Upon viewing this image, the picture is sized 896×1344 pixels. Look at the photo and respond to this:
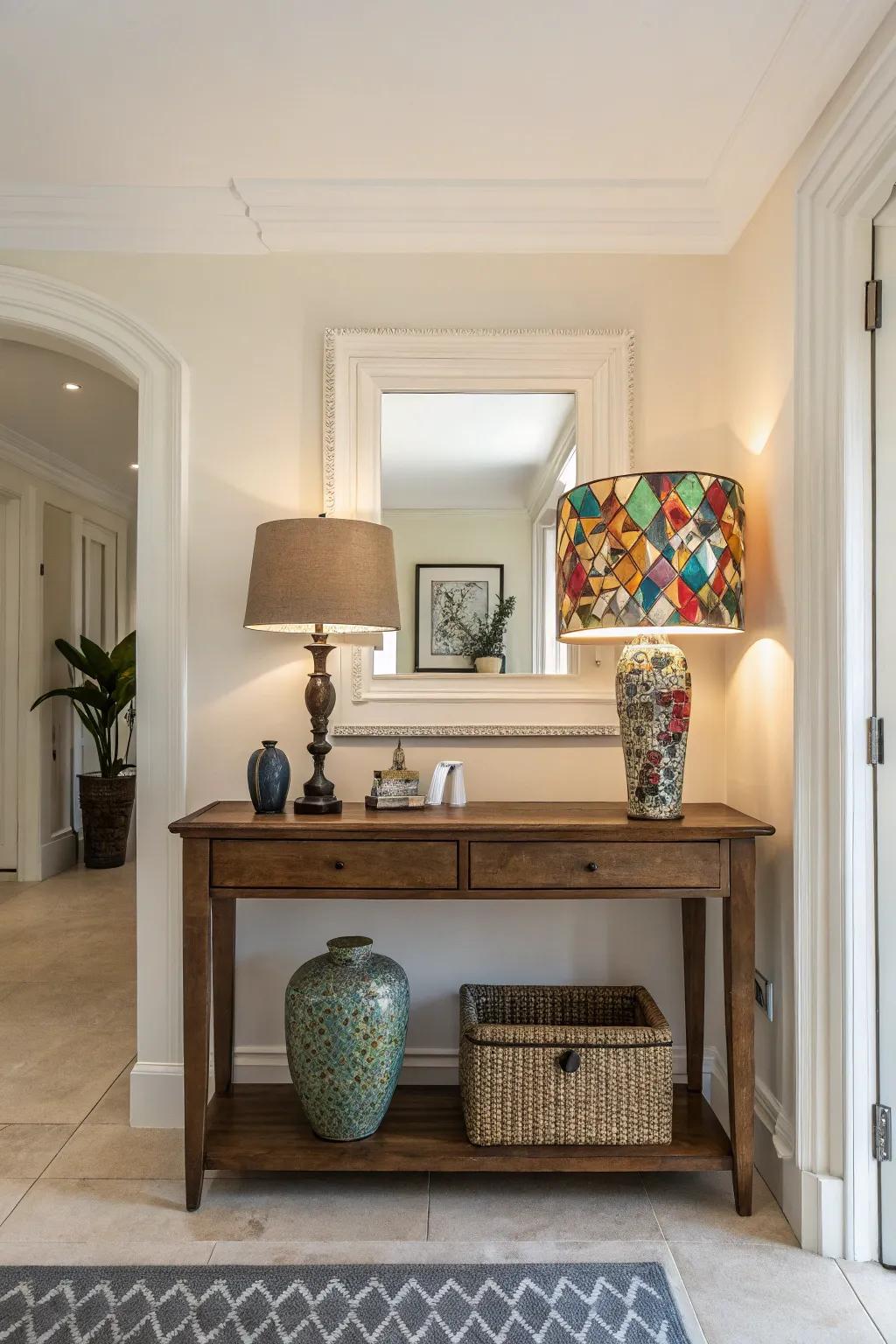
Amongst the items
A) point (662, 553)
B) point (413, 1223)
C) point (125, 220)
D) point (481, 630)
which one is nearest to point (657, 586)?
point (662, 553)

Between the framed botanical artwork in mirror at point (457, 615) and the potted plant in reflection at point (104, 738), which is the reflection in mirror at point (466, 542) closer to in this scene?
→ the framed botanical artwork in mirror at point (457, 615)

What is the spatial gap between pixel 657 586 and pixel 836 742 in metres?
0.51

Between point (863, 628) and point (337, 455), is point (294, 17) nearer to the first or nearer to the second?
point (337, 455)

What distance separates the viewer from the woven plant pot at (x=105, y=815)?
5613 mm

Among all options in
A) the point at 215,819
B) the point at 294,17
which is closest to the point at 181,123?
the point at 294,17

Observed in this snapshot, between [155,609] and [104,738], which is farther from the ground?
[155,609]

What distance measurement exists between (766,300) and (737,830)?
1.31 meters

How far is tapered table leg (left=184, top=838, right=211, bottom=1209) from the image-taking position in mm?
1958

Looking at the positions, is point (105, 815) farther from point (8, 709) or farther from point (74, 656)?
point (74, 656)

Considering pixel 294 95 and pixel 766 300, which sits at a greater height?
pixel 294 95

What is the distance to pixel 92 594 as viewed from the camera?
624 centimetres

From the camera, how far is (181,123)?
2092 millimetres

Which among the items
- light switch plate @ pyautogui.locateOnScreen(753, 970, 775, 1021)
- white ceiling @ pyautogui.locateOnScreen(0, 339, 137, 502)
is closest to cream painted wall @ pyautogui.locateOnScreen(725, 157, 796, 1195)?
light switch plate @ pyautogui.locateOnScreen(753, 970, 775, 1021)

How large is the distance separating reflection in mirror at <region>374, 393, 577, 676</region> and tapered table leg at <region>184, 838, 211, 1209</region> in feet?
2.52
